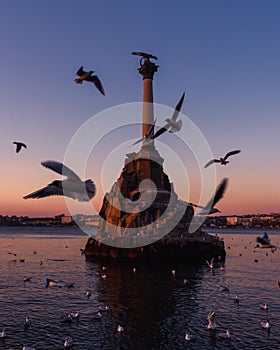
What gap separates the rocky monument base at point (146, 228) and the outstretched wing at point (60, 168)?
1717 inches

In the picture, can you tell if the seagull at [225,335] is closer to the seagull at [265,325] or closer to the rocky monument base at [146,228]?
the seagull at [265,325]

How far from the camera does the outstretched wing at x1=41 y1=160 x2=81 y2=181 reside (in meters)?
13.6

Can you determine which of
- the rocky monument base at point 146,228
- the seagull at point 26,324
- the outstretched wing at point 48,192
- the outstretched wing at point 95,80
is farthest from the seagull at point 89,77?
the rocky monument base at point 146,228

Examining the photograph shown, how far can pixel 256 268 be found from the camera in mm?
57531

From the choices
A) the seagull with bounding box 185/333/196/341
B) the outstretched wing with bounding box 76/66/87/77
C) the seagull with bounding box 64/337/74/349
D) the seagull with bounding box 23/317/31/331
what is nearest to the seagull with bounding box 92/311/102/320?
the seagull with bounding box 23/317/31/331

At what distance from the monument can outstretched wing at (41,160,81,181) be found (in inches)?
1822

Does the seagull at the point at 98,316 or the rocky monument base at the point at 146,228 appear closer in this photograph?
the seagull at the point at 98,316

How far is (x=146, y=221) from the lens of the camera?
67.0 meters

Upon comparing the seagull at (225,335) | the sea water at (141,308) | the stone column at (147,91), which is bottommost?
the sea water at (141,308)

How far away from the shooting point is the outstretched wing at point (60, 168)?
1356 cm

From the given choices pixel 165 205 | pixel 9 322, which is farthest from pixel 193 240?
pixel 9 322

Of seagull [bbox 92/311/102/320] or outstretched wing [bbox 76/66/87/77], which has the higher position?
outstretched wing [bbox 76/66/87/77]

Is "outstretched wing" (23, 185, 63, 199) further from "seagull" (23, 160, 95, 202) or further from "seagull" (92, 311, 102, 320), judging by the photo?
"seagull" (92, 311, 102, 320)

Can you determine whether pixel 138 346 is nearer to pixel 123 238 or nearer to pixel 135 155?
pixel 123 238
